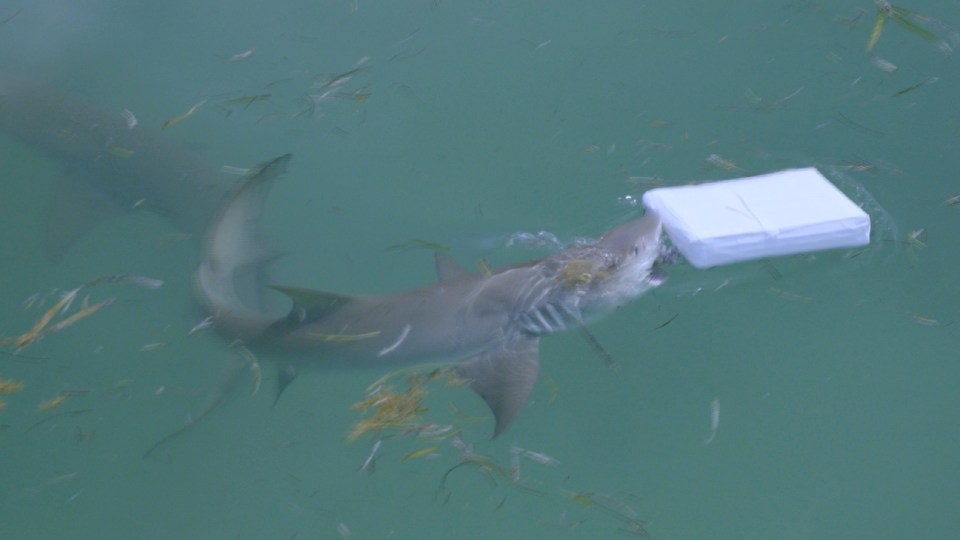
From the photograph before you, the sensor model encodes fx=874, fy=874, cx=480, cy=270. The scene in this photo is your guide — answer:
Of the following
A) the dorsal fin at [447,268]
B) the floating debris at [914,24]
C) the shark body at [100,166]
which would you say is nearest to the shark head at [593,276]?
the dorsal fin at [447,268]

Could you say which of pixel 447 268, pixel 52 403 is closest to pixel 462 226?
pixel 447 268

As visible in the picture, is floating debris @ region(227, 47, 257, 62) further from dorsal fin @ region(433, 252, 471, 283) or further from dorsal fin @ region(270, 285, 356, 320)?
dorsal fin @ region(270, 285, 356, 320)

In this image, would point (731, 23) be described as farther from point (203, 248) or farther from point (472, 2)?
point (203, 248)

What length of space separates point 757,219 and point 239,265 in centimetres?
221

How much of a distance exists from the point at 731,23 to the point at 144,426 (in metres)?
3.72

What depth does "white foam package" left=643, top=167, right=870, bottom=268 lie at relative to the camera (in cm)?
349

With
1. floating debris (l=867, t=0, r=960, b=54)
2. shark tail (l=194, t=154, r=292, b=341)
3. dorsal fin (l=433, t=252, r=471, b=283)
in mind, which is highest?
floating debris (l=867, t=0, r=960, b=54)

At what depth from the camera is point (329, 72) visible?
474 cm

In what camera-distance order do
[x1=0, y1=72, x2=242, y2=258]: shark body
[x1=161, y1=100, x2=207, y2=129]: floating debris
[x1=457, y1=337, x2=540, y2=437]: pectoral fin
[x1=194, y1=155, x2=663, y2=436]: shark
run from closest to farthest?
[x1=194, y1=155, x2=663, y2=436]: shark < [x1=457, y1=337, x2=540, y2=437]: pectoral fin < [x1=0, y1=72, x2=242, y2=258]: shark body < [x1=161, y1=100, x2=207, y2=129]: floating debris

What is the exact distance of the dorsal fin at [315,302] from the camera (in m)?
3.19

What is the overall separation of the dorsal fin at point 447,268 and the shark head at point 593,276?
0.36 metres

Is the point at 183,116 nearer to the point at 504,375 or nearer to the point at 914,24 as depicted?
the point at 504,375

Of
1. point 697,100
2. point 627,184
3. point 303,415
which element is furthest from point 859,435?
point 303,415

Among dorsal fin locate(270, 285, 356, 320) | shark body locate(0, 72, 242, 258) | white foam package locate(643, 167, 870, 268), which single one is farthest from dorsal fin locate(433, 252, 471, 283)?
shark body locate(0, 72, 242, 258)
